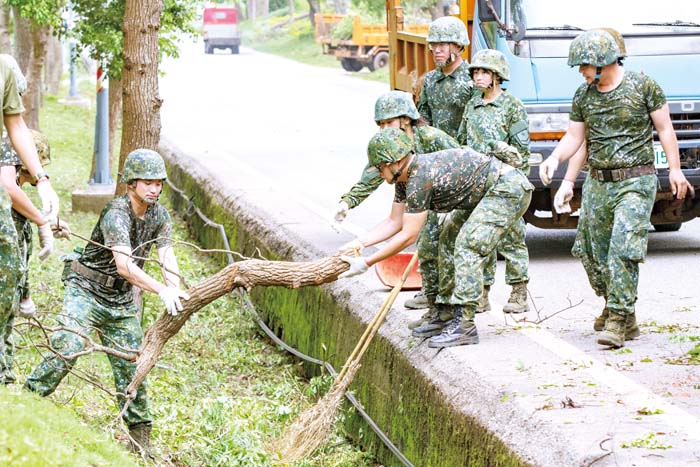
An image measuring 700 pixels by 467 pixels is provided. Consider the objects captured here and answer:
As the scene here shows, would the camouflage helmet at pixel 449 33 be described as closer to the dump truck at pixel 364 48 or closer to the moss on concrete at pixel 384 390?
the moss on concrete at pixel 384 390

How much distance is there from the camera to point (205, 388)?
31.5 feet

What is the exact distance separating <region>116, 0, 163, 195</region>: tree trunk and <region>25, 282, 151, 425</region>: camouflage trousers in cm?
288

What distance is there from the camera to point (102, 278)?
25.6 feet

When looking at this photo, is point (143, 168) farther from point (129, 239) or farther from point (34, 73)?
point (34, 73)

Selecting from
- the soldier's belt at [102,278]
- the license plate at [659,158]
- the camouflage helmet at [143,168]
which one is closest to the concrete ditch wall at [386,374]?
the soldier's belt at [102,278]

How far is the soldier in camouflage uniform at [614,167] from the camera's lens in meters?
7.58

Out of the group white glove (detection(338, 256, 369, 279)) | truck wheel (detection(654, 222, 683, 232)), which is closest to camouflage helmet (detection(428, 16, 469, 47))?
white glove (detection(338, 256, 369, 279))

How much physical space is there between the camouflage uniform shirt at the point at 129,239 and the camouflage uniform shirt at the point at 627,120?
2.66 meters

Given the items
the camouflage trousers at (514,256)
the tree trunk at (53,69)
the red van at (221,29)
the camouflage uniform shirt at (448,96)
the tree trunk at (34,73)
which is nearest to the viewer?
the camouflage trousers at (514,256)

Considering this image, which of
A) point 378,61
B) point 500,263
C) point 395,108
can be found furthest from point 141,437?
point 378,61

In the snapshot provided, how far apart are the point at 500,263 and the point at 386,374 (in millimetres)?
3584

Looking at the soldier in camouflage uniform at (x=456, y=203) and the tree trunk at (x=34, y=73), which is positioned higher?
the soldier in camouflage uniform at (x=456, y=203)

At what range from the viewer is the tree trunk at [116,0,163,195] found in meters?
10.4

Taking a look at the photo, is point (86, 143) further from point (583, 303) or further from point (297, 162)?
point (583, 303)
